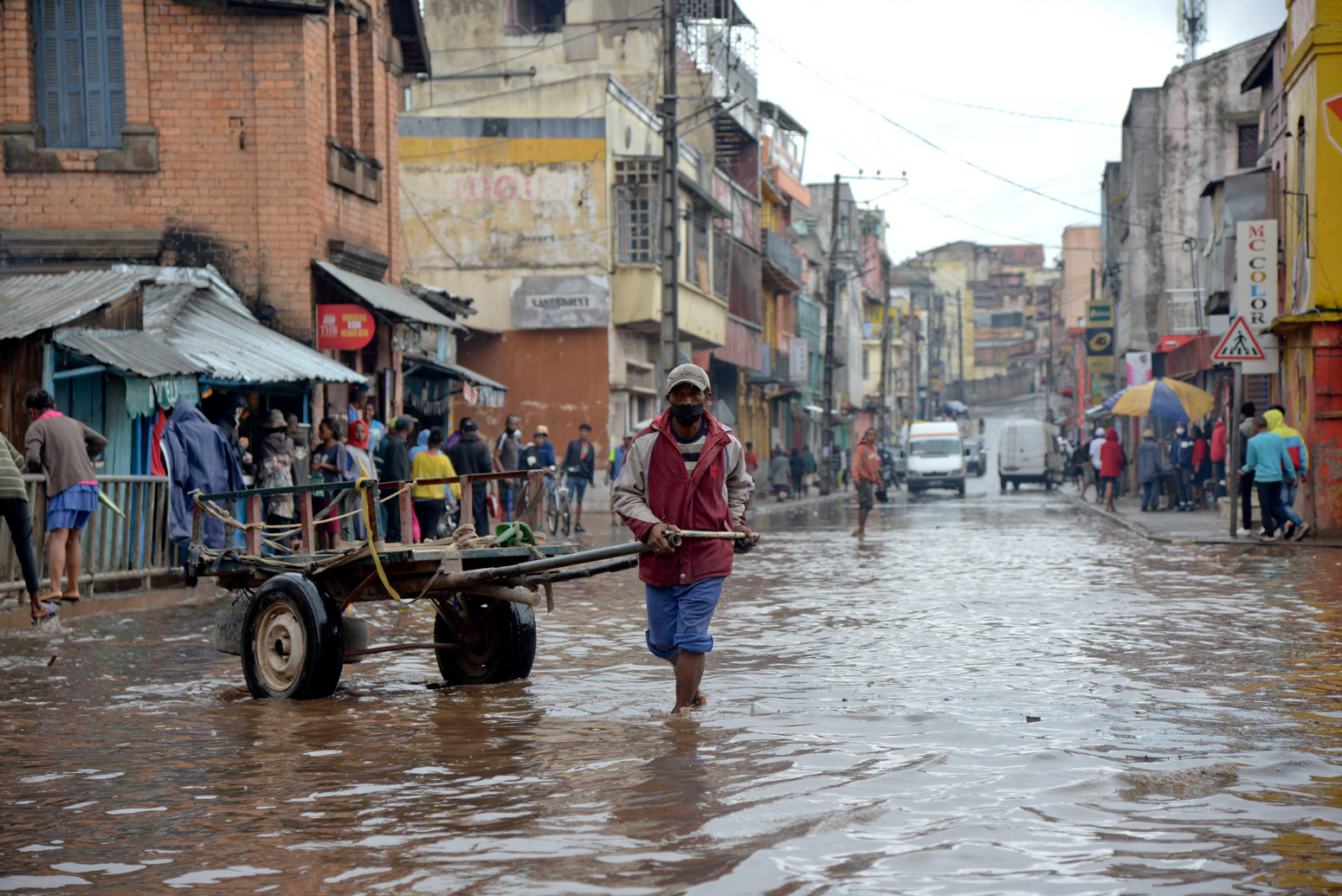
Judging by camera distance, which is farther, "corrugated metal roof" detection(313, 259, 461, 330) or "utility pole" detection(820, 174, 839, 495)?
"utility pole" detection(820, 174, 839, 495)

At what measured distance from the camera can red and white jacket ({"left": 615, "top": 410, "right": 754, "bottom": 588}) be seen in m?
7.66

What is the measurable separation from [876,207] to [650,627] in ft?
311

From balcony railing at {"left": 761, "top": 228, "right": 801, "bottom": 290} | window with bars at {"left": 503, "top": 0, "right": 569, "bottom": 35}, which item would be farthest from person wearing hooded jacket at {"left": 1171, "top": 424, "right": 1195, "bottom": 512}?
balcony railing at {"left": 761, "top": 228, "right": 801, "bottom": 290}

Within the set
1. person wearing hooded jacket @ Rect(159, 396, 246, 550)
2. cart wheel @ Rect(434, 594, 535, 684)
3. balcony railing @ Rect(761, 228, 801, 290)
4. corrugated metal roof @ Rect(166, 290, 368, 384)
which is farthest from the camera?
balcony railing @ Rect(761, 228, 801, 290)

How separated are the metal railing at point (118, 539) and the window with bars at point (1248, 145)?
39.7m

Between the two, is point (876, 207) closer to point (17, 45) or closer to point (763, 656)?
point (17, 45)

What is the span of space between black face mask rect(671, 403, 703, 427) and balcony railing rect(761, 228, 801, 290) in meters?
45.7

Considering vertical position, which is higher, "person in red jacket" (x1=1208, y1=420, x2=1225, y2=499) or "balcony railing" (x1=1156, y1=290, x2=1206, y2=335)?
"balcony railing" (x1=1156, y1=290, x2=1206, y2=335)

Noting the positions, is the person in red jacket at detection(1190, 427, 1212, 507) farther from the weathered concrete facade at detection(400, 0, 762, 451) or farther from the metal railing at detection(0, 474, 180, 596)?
the metal railing at detection(0, 474, 180, 596)

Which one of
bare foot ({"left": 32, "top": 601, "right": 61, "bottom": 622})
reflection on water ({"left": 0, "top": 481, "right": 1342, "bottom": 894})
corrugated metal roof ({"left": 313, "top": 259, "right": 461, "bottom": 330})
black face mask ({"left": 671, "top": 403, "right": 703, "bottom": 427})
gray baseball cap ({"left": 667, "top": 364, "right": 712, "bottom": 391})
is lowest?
reflection on water ({"left": 0, "top": 481, "right": 1342, "bottom": 894})

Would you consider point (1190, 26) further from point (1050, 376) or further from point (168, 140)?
point (1050, 376)

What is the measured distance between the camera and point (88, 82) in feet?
67.2

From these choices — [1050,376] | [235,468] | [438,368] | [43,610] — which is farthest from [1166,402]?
[1050,376]

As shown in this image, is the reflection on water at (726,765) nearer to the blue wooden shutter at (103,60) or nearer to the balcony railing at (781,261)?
the blue wooden shutter at (103,60)
